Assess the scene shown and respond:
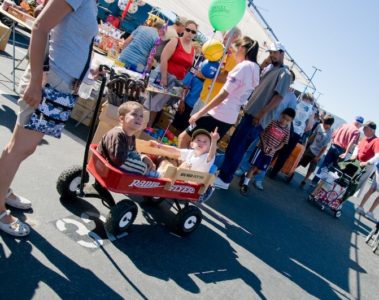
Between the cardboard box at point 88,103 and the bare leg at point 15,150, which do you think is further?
the cardboard box at point 88,103

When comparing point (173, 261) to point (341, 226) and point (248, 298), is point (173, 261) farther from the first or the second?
point (341, 226)

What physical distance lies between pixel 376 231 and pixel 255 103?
401 centimetres

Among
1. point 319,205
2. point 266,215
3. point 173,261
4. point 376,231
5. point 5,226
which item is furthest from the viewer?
point 319,205

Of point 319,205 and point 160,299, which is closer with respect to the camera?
point 160,299

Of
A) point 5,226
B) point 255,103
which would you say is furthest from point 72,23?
point 255,103

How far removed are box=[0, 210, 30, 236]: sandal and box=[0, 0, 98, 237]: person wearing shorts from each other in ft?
0.25

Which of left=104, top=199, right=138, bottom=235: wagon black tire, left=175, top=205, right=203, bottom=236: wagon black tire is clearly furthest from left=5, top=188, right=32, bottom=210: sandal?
left=175, top=205, right=203, bottom=236: wagon black tire

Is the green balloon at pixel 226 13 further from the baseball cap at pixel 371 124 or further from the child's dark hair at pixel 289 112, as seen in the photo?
the baseball cap at pixel 371 124

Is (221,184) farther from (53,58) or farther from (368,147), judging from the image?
(368,147)

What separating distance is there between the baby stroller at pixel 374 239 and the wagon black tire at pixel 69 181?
570 centimetres

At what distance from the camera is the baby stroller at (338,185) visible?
7.79 metres

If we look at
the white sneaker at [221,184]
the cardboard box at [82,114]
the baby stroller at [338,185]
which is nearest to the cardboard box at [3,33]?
the cardboard box at [82,114]

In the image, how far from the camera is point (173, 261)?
11.6 feet

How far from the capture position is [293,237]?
5797 mm
